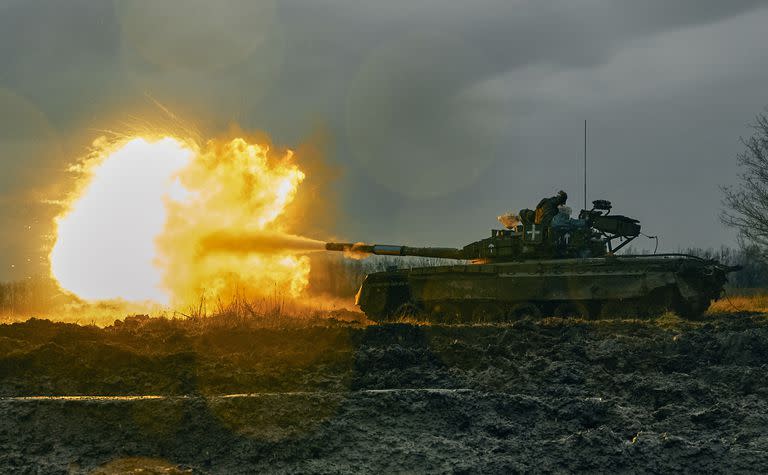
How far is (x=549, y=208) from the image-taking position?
21531mm

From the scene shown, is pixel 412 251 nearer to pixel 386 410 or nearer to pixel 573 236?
pixel 573 236

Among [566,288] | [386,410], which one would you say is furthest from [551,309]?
[386,410]

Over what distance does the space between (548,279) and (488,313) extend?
1813 mm

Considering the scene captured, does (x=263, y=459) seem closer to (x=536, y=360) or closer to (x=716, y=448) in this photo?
(x=716, y=448)

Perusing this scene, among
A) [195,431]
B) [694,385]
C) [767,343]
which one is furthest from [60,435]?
[767,343]

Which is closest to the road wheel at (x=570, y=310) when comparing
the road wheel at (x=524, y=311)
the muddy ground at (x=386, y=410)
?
the road wheel at (x=524, y=311)

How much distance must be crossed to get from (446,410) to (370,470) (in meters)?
1.42

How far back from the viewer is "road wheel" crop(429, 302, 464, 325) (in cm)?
2200

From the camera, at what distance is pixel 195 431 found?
27.3 feet

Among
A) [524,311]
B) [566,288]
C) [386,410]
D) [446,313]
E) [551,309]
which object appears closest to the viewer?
[386,410]

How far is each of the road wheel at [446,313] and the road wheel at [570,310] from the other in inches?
95.5

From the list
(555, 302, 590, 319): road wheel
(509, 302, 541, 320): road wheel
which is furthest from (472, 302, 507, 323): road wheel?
(555, 302, 590, 319): road wheel

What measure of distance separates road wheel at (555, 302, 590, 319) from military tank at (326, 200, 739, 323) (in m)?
0.02

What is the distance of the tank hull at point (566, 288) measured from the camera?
19.5 metres
